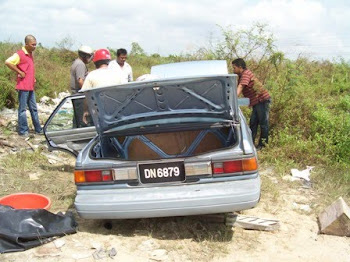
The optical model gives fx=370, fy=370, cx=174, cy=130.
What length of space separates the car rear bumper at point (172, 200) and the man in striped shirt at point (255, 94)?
3301 mm

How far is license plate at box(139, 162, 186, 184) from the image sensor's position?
132 inches

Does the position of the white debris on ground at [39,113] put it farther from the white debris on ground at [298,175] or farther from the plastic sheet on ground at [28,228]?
the white debris on ground at [298,175]

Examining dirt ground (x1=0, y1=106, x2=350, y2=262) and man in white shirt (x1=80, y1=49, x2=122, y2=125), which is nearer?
dirt ground (x1=0, y1=106, x2=350, y2=262)

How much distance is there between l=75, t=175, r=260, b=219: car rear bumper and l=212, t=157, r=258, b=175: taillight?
3.8 inches

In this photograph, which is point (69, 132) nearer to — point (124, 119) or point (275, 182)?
point (124, 119)

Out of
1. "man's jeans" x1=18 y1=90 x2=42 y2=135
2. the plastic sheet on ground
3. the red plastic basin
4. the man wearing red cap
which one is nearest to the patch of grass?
the red plastic basin

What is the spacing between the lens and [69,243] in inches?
137

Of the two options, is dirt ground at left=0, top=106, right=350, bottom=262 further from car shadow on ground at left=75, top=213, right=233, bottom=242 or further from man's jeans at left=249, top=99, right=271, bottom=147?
man's jeans at left=249, top=99, right=271, bottom=147

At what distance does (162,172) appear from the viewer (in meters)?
3.37

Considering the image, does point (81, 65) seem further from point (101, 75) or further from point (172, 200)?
point (172, 200)

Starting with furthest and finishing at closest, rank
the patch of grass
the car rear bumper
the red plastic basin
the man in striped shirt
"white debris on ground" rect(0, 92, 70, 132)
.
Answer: "white debris on ground" rect(0, 92, 70, 132) → the man in striped shirt → the patch of grass → the red plastic basin → the car rear bumper

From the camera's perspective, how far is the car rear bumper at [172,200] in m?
3.18

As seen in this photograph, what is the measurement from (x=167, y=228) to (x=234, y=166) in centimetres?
100

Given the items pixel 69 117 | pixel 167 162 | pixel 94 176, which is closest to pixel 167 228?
pixel 167 162
